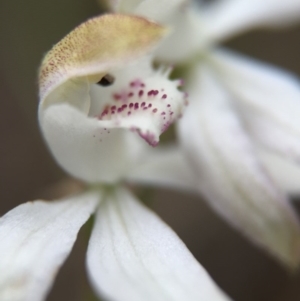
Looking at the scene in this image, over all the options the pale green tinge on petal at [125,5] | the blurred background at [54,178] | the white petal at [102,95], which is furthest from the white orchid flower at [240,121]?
the blurred background at [54,178]

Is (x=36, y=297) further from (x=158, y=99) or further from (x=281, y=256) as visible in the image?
(x=281, y=256)

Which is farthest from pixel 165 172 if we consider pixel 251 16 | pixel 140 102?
pixel 251 16

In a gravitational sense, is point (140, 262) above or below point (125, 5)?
below

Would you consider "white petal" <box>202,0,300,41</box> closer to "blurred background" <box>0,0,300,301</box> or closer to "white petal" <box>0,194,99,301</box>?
"white petal" <box>0,194,99,301</box>

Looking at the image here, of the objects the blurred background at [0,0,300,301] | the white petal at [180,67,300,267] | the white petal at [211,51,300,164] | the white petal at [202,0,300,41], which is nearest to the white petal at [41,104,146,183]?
the white petal at [180,67,300,267]

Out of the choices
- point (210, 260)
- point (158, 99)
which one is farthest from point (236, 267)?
point (158, 99)

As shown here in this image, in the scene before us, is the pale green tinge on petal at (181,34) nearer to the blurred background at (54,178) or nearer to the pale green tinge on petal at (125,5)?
the pale green tinge on petal at (125,5)

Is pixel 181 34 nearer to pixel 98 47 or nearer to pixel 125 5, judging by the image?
pixel 125 5
